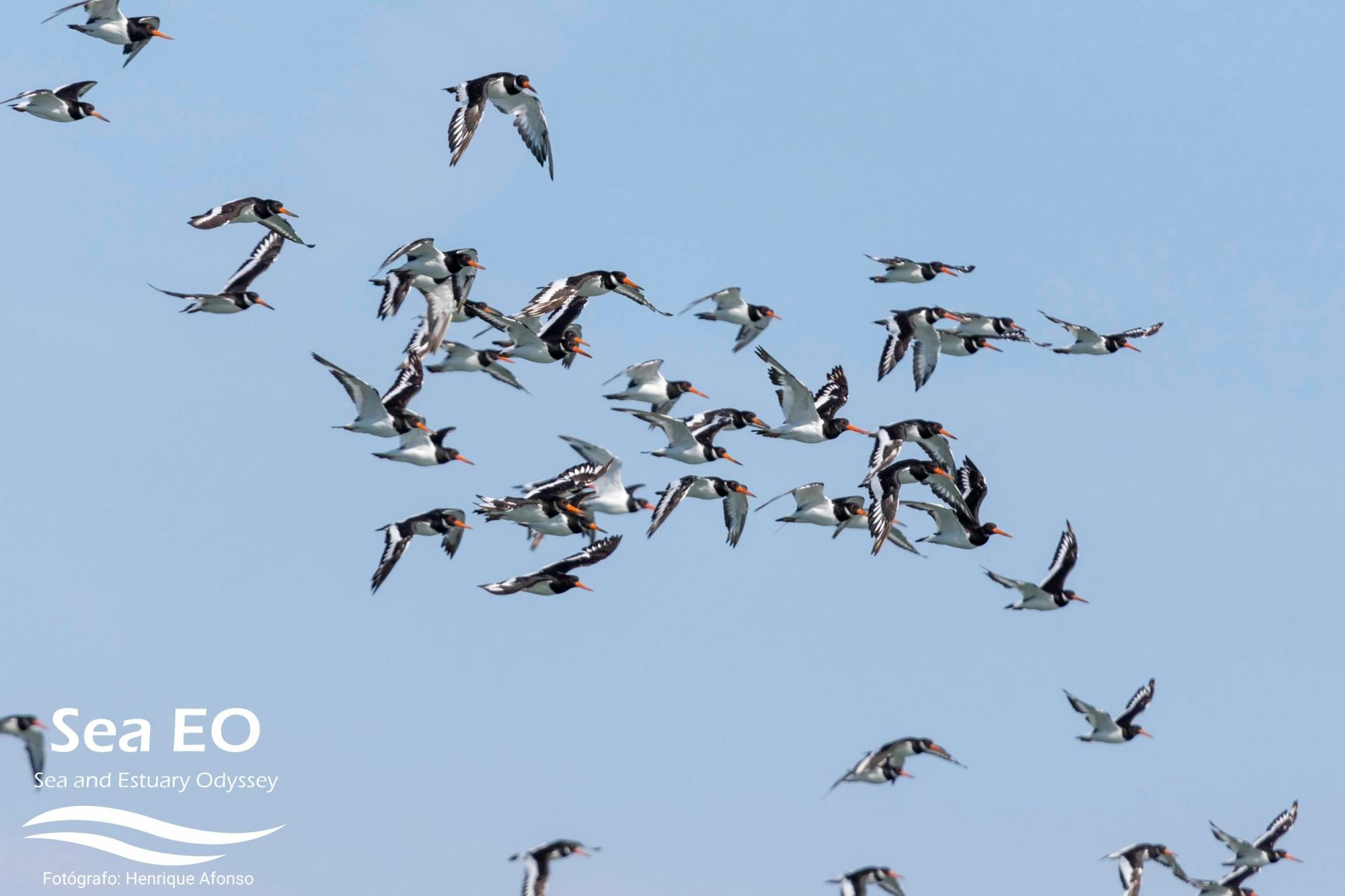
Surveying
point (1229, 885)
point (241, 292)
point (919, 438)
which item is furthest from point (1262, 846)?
point (241, 292)

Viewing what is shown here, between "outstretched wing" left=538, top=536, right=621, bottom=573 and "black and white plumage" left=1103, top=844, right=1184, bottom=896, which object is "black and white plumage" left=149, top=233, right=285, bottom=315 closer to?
"outstretched wing" left=538, top=536, right=621, bottom=573

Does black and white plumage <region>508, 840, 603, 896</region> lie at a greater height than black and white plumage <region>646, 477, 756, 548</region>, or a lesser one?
lesser

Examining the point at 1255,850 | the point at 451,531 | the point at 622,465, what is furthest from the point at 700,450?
the point at 1255,850

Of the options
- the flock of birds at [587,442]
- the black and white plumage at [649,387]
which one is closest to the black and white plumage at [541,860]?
the flock of birds at [587,442]

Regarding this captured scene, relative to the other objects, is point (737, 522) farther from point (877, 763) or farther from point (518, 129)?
point (518, 129)

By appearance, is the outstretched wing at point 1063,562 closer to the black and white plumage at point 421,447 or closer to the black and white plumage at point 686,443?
the black and white plumage at point 686,443

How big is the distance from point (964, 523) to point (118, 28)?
18.1 metres

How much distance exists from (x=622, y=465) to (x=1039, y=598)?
28.3 feet

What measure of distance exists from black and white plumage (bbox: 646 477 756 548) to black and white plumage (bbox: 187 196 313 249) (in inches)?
330

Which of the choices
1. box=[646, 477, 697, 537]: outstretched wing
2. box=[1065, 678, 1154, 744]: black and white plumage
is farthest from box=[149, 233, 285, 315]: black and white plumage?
box=[1065, 678, 1154, 744]: black and white plumage

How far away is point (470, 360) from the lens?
36375 millimetres

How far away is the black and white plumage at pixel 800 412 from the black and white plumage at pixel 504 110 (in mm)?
5540

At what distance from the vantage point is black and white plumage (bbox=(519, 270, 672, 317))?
35688 millimetres

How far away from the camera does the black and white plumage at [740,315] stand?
37.0m
